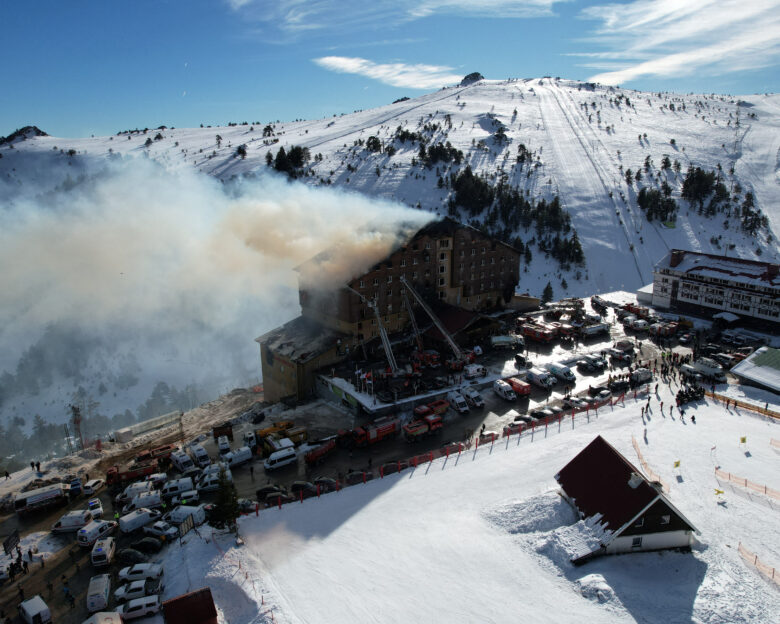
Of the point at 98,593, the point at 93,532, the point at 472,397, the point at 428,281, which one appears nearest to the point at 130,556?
the point at 98,593

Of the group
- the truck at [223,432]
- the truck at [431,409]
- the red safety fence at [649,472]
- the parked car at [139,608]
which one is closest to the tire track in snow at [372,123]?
the truck at [223,432]

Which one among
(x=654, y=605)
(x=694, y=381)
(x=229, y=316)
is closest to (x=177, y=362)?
(x=229, y=316)

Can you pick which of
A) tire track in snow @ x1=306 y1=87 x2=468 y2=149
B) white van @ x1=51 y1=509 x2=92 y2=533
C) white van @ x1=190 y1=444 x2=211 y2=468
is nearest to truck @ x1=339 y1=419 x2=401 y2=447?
white van @ x1=190 y1=444 x2=211 y2=468

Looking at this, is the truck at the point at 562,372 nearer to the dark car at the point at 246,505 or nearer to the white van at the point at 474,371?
the white van at the point at 474,371

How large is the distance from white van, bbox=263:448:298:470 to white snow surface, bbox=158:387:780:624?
204 inches

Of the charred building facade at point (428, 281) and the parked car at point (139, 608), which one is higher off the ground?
the charred building facade at point (428, 281)

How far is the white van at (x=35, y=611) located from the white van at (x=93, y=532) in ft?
14.4

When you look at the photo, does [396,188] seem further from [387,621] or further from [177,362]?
[387,621]

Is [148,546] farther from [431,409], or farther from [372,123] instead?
[372,123]

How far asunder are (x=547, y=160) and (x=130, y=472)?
122 meters

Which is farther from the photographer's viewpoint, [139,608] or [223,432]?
[223,432]

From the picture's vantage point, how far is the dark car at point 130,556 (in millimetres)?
24172

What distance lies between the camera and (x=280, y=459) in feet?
107

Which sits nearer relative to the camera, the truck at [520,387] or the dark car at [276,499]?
the dark car at [276,499]
